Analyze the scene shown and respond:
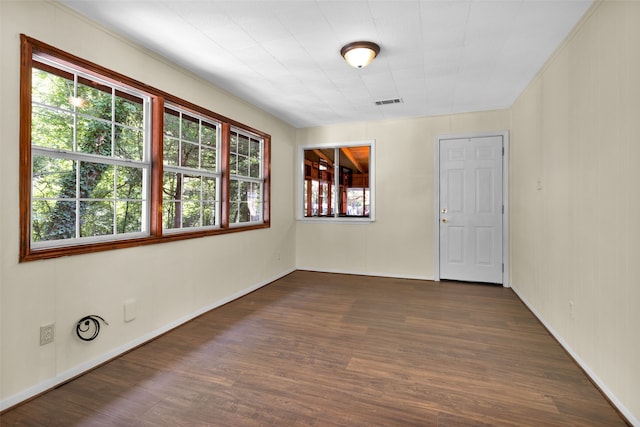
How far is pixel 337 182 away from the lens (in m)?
5.31

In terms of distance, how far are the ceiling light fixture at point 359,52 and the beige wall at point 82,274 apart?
163cm

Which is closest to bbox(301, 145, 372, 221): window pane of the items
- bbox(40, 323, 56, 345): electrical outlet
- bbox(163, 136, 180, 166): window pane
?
bbox(163, 136, 180, 166): window pane

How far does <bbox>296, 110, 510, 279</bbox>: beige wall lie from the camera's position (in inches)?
186

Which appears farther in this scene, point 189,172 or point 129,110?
point 189,172

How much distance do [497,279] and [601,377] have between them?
2.64 m

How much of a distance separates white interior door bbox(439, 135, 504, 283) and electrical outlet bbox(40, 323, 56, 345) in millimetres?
4494

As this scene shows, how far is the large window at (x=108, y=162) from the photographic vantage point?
200 centimetres

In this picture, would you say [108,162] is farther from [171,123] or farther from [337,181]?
[337,181]

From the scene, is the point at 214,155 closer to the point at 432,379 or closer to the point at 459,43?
the point at 459,43

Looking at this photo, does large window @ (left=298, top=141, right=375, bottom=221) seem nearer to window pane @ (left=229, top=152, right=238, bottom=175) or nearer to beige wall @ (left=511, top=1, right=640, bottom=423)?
window pane @ (left=229, top=152, right=238, bottom=175)

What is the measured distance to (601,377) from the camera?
6.39 ft

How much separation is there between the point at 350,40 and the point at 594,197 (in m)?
2.13

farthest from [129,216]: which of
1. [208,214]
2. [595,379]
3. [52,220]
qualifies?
[595,379]

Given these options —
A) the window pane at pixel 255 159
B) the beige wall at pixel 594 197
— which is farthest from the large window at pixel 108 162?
the beige wall at pixel 594 197
